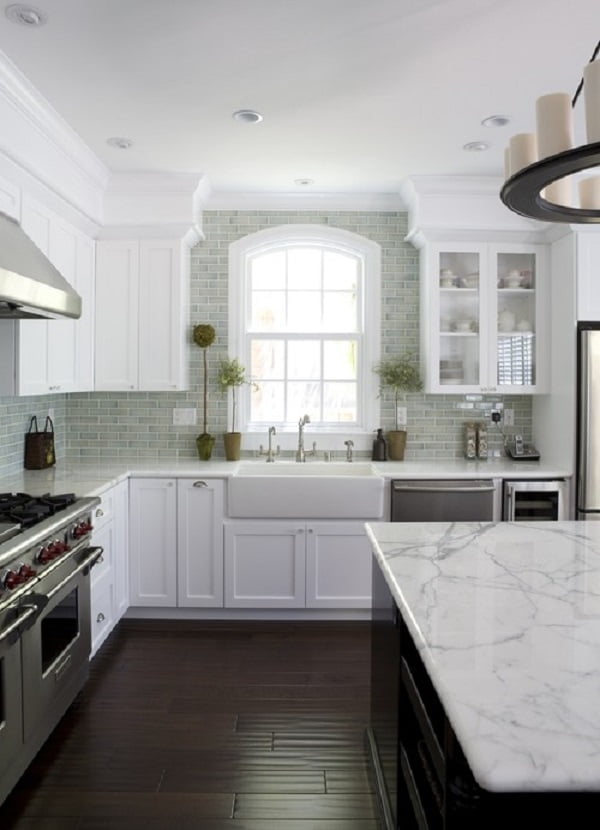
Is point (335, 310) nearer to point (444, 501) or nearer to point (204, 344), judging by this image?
point (204, 344)

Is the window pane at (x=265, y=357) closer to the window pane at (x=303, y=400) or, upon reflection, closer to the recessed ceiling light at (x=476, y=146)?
the window pane at (x=303, y=400)

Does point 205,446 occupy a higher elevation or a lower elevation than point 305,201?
lower

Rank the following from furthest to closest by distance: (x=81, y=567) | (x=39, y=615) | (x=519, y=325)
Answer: (x=519, y=325) → (x=81, y=567) → (x=39, y=615)

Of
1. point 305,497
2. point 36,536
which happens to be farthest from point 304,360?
Answer: point 36,536

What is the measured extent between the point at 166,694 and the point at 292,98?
114 inches

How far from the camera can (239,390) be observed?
4.70 m

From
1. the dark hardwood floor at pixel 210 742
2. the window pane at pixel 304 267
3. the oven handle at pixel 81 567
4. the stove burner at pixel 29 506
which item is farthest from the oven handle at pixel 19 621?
the window pane at pixel 304 267

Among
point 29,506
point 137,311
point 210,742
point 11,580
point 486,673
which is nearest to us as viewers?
point 486,673

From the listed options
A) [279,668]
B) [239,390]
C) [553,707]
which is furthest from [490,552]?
[239,390]

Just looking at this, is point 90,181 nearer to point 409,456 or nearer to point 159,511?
point 159,511

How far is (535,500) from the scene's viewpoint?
399 cm

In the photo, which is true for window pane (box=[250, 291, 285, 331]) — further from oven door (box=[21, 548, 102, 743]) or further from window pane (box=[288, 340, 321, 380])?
oven door (box=[21, 548, 102, 743])

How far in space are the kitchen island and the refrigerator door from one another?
152 centimetres

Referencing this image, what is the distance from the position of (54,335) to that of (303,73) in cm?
192
